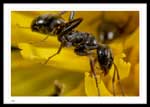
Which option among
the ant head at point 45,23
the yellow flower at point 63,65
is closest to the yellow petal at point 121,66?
the yellow flower at point 63,65

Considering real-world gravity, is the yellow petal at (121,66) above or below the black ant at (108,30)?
below

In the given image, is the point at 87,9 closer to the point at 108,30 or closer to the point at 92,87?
the point at 108,30

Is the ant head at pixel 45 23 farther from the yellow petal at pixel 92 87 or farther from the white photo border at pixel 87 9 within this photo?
the yellow petal at pixel 92 87

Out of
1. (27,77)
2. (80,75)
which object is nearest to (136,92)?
(80,75)

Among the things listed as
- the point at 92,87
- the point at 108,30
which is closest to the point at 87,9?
the point at 108,30

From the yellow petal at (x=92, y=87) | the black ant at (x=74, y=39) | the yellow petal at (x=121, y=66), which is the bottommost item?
the yellow petal at (x=92, y=87)

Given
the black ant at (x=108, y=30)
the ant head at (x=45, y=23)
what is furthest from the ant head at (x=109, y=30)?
the ant head at (x=45, y=23)
